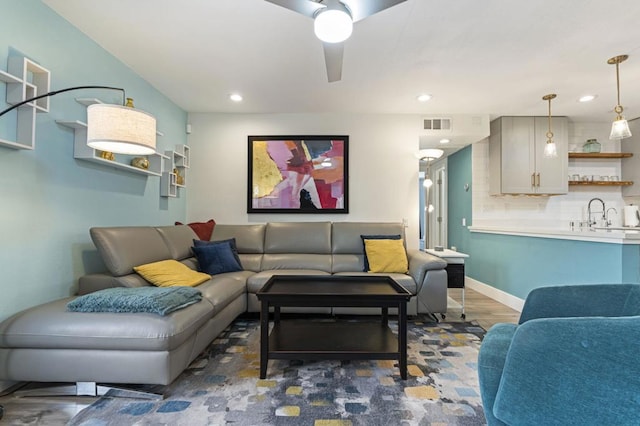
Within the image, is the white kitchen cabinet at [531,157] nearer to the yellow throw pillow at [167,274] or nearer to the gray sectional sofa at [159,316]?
the gray sectional sofa at [159,316]

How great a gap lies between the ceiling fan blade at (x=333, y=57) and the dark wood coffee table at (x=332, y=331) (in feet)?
5.05

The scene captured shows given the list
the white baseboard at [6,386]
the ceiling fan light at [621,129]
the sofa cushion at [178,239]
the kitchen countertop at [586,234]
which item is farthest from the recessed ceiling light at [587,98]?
the white baseboard at [6,386]

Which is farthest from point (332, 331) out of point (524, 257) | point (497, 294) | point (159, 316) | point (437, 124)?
point (437, 124)

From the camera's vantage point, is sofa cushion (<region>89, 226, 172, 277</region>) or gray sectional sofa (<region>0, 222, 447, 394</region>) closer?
gray sectional sofa (<region>0, 222, 447, 394</region>)

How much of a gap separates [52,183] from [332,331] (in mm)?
2301

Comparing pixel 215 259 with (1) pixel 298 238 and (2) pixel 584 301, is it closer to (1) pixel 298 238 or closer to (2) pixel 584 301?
(1) pixel 298 238

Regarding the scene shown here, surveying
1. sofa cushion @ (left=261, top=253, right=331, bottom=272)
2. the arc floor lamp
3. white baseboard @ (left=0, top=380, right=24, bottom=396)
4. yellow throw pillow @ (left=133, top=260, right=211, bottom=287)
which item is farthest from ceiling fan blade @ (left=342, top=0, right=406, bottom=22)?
white baseboard @ (left=0, top=380, right=24, bottom=396)

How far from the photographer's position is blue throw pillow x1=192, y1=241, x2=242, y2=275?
3080 mm

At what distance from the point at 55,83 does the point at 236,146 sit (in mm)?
2108

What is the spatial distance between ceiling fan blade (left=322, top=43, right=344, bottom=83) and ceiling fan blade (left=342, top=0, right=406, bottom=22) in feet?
0.77

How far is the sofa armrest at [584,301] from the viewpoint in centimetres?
139

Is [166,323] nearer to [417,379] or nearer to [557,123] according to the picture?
[417,379]

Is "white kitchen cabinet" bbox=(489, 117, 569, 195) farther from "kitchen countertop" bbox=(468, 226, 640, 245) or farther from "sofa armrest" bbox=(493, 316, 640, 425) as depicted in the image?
"sofa armrest" bbox=(493, 316, 640, 425)

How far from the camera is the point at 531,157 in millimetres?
4094
